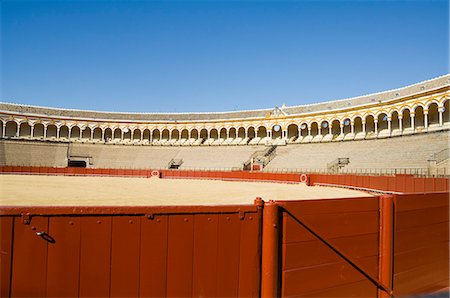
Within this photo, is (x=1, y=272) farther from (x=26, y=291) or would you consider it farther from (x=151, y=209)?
(x=151, y=209)

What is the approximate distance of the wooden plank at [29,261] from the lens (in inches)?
95.4

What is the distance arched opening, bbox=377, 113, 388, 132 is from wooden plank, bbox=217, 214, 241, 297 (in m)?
40.2

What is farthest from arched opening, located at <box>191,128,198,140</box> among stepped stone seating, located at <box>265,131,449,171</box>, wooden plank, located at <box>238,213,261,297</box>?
wooden plank, located at <box>238,213,261,297</box>

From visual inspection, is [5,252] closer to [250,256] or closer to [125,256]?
[125,256]

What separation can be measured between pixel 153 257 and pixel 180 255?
0.22 metres

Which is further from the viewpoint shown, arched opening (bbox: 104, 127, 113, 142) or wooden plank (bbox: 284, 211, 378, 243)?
arched opening (bbox: 104, 127, 113, 142)

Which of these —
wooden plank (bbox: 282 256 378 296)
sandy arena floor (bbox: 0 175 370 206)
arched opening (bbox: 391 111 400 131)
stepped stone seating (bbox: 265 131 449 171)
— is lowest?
sandy arena floor (bbox: 0 175 370 206)

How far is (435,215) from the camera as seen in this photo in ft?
14.0

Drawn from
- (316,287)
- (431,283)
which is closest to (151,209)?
(316,287)

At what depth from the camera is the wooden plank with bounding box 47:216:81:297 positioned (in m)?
2.48

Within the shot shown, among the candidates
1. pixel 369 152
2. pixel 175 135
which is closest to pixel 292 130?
pixel 369 152

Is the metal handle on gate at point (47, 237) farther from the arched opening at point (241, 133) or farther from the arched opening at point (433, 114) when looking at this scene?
the arched opening at point (241, 133)

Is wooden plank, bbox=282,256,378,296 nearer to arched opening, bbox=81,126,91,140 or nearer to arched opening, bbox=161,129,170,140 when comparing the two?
arched opening, bbox=161,129,170,140

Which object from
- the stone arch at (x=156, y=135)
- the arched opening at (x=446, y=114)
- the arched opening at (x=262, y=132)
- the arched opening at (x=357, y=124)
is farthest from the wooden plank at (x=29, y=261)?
the stone arch at (x=156, y=135)
